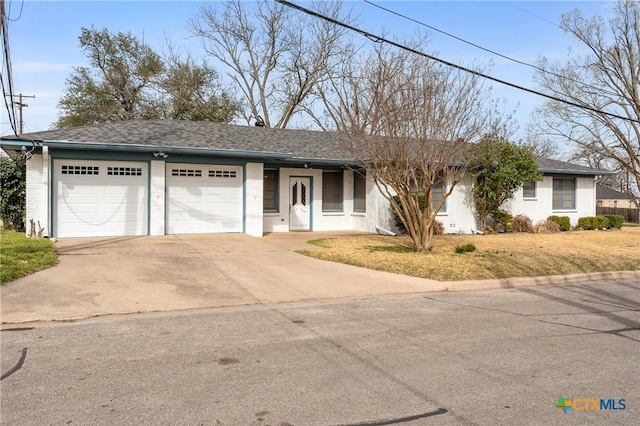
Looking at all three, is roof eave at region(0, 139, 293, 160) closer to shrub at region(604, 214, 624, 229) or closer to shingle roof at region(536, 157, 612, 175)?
shingle roof at region(536, 157, 612, 175)

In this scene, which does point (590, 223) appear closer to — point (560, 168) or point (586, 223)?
point (586, 223)

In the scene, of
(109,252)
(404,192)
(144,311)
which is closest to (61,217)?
(109,252)

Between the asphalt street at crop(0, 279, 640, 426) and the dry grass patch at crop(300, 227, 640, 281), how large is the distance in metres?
3.60

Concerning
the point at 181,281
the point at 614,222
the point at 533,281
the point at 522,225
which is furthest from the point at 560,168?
the point at 181,281

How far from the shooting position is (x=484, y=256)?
46.5ft

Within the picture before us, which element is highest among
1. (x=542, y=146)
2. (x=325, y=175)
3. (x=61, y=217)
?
(x=542, y=146)

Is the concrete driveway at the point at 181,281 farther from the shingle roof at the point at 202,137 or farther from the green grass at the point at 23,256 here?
the shingle roof at the point at 202,137

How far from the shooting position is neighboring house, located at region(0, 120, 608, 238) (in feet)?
51.4

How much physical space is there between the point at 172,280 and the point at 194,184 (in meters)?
7.85

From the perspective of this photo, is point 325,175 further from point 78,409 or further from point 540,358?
point 78,409

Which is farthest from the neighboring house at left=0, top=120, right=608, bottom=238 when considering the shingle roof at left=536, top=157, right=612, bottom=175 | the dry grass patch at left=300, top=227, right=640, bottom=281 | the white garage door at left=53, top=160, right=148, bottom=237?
the shingle roof at left=536, top=157, right=612, bottom=175

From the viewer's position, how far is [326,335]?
269 inches

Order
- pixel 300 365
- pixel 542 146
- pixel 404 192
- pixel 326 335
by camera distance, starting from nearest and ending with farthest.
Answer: pixel 300 365, pixel 326 335, pixel 404 192, pixel 542 146

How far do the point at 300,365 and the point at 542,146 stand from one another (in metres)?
52.4
